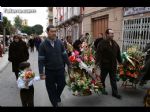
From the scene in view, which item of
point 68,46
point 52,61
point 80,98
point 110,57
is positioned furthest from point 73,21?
point 52,61

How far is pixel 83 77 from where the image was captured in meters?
6.70

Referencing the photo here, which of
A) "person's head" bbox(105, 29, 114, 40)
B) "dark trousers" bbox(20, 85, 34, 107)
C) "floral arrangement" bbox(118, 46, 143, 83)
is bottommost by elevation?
"dark trousers" bbox(20, 85, 34, 107)

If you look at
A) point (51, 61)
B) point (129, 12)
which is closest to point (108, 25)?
point (129, 12)

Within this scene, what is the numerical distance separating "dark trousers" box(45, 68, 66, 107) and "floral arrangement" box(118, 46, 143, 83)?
2111 millimetres

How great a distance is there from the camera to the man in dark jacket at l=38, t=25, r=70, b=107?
5.67m

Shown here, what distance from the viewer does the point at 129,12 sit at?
12.6 meters

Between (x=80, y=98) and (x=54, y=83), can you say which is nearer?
(x=54, y=83)

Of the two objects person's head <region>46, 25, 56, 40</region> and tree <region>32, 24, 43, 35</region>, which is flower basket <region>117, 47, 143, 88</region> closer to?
person's head <region>46, 25, 56, 40</region>

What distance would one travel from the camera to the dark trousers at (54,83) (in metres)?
5.75

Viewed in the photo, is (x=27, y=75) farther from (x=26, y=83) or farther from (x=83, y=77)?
(x=83, y=77)

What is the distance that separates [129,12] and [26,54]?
20.3 feet

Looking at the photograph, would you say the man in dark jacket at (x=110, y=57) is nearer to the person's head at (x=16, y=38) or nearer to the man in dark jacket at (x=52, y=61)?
the man in dark jacket at (x=52, y=61)

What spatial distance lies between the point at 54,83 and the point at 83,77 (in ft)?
3.46

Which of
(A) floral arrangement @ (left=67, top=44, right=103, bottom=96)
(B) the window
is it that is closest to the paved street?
(A) floral arrangement @ (left=67, top=44, right=103, bottom=96)
